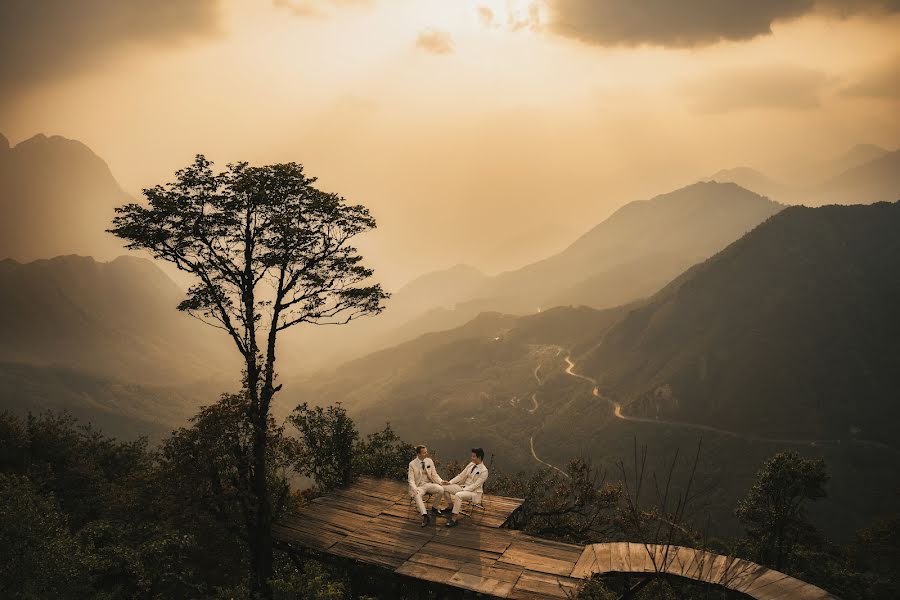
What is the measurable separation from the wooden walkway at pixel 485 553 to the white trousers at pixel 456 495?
622mm

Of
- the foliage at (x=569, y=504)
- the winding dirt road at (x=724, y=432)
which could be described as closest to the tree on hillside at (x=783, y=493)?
the foliage at (x=569, y=504)

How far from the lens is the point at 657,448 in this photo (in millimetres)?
122750

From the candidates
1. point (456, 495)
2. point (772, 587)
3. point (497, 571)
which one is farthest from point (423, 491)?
point (772, 587)

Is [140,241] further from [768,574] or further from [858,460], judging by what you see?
[858,460]

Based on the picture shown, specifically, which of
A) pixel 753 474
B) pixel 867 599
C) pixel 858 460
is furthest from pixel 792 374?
pixel 867 599

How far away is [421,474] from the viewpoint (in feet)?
60.8

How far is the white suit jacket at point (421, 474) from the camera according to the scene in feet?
59.9

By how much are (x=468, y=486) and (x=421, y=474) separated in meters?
1.95

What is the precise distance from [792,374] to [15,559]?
520 ft

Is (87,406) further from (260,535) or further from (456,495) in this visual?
(456,495)

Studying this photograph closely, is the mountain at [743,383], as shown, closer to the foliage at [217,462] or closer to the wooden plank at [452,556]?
the wooden plank at [452,556]

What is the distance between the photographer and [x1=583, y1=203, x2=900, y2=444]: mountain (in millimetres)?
122062

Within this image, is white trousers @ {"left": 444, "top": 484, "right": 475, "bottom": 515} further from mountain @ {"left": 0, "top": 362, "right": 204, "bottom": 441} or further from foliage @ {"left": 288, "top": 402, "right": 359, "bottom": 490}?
mountain @ {"left": 0, "top": 362, "right": 204, "bottom": 441}

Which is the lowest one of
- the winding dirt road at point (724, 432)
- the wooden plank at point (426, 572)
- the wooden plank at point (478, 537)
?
the winding dirt road at point (724, 432)
